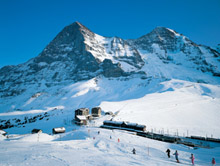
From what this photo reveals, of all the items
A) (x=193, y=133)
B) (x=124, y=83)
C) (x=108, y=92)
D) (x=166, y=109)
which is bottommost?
(x=193, y=133)

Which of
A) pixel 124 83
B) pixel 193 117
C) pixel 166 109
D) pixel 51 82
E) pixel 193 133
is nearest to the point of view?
pixel 193 133

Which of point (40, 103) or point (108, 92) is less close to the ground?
point (108, 92)

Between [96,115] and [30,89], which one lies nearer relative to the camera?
[96,115]

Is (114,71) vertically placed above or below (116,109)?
above

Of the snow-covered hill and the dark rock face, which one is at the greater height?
the dark rock face

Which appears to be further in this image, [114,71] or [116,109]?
[114,71]

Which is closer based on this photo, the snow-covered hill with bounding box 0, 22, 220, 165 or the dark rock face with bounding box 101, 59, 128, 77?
the snow-covered hill with bounding box 0, 22, 220, 165

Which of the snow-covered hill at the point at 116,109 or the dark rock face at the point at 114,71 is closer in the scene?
the snow-covered hill at the point at 116,109

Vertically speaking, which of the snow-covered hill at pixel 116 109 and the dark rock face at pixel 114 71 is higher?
the dark rock face at pixel 114 71

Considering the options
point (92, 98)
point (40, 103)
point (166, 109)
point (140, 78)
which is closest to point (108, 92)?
point (92, 98)

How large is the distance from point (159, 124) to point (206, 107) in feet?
118

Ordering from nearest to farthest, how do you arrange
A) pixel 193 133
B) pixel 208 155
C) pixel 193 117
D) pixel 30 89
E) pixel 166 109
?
pixel 208 155 < pixel 193 133 < pixel 193 117 < pixel 166 109 < pixel 30 89

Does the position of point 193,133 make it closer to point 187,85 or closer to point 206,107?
point 206,107

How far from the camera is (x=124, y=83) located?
16675 cm
